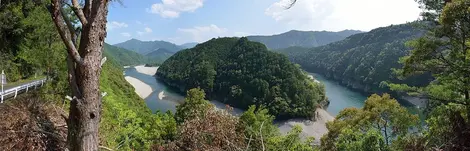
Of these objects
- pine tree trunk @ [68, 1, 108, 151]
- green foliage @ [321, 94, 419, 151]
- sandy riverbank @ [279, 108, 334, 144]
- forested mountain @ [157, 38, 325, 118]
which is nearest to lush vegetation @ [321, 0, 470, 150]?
green foliage @ [321, 94, 419, 151]

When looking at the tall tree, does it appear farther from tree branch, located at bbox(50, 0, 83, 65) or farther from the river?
the river

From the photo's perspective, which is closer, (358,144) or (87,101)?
(87,101)

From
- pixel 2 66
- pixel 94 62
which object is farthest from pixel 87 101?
pixel 2 66

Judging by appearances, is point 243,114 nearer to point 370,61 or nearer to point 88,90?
point 88,90

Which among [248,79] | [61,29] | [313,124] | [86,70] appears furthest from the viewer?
[248,79]

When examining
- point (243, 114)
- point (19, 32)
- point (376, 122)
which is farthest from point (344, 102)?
point (19, 32)

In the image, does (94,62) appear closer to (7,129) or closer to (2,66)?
(7,129)

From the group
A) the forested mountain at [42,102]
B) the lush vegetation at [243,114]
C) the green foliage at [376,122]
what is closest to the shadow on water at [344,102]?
the lush vegetation at [243,114]

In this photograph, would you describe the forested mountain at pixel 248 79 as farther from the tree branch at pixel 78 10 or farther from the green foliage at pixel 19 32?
→ the tree branch at pixel 78 10
